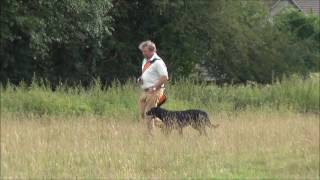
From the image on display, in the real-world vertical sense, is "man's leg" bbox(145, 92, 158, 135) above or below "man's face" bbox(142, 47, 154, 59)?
below

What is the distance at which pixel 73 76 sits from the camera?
92.7 ft

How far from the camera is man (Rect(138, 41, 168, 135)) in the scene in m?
11.7

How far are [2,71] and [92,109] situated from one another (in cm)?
1070

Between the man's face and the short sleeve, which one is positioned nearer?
the short sleeve

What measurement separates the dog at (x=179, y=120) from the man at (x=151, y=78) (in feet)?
0.54

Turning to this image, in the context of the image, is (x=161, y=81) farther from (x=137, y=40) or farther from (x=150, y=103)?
(x=137, y=40)

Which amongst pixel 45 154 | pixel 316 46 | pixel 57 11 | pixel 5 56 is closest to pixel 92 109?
pixel 45 154

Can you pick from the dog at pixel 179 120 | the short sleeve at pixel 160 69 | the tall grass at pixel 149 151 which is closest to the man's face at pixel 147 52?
the short sleeve at pixel 160 69

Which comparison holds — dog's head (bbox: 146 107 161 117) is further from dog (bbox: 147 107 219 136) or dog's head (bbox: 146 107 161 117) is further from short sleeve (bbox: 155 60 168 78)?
short sleeve (bbox: 155 60 168 78)

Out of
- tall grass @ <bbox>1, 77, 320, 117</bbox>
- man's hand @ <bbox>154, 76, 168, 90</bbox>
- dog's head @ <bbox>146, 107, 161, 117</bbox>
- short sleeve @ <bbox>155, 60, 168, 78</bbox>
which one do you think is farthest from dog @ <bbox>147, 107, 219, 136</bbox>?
tall grass @ <bbox>1, 77, 320, 117</bbox>

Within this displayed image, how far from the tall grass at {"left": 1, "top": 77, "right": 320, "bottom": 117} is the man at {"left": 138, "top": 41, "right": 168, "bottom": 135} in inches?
Result: 126

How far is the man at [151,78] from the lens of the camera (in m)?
11.7

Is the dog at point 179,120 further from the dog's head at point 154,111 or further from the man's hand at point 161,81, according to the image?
the man's hand at point 161,81

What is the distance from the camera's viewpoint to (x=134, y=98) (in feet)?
56.5
